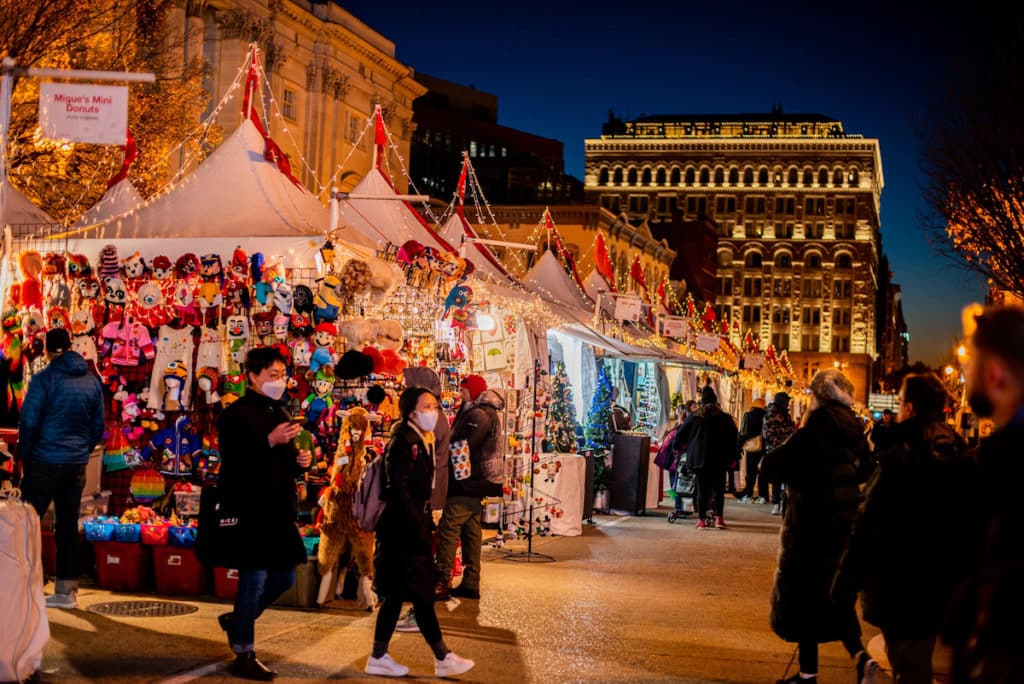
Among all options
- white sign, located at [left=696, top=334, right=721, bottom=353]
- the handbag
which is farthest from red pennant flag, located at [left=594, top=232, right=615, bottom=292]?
the handbag

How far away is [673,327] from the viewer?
24.0 meters

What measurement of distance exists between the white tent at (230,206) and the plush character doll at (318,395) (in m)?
1.57

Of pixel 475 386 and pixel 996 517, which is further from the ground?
pixel 475 386

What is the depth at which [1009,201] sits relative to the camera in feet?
65.2

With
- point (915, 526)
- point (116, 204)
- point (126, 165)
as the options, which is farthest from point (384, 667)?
point (126, 165)

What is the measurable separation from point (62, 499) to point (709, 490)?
10.4m

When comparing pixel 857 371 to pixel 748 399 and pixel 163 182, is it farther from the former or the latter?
pixel 163 182

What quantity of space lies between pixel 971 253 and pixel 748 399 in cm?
1764

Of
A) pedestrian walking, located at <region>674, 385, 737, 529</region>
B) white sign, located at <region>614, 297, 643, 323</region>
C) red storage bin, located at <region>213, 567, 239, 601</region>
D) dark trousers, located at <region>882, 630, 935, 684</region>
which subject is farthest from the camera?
white sign, located at <region>614, 297, 643, 323</region>

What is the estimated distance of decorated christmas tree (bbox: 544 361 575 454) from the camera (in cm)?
1598

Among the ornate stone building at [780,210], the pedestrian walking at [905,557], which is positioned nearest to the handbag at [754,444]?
the pedestrian walking at [905,557]

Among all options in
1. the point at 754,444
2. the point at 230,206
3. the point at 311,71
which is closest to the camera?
the point at 230,206

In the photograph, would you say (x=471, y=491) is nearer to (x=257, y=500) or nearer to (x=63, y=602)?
(x=63, y=602)

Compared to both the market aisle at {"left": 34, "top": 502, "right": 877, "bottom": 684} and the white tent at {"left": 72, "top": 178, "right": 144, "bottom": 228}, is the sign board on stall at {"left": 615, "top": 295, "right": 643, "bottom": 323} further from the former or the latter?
the white tent at {"left": 72, "top": 178, "right": 144, "bottom": 228}
